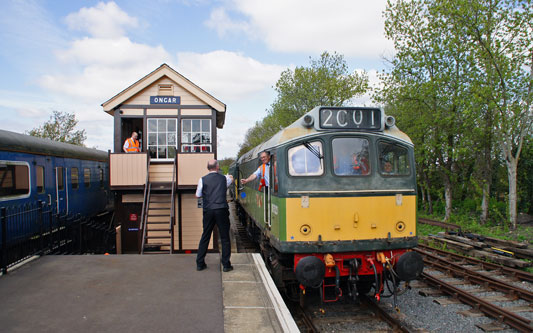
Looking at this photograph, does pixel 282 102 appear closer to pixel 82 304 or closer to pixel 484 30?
pixel 484 30

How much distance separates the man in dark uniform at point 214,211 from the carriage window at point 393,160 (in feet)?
8.71

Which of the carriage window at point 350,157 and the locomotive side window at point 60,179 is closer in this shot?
the carriage window at point 350,157

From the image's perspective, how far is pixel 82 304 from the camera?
4.27 metres

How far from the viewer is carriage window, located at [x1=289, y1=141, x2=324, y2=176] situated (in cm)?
594

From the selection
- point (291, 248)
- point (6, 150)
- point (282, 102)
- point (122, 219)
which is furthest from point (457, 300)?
point (282, 102)

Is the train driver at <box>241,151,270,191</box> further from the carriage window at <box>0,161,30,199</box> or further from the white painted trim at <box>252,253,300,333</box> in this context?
the carriage window at <box>0,161,30,199</box>

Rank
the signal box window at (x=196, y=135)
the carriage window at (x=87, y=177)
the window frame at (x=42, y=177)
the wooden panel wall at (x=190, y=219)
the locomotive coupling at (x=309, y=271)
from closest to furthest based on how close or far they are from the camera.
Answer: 1. the locomotive coupling at (x=309, y=271)
2. the window frame at (x=42, y=177)
3. the signal box window at (x=196, y=135)
4. the wooden panel wall at (x=190, y=219)
5. the carriage window at (x=87, y=177)

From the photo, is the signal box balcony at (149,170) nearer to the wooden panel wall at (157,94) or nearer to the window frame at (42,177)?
the wooden panel wall at (157,94)

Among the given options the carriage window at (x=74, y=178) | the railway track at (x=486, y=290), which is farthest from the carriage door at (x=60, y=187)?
the railway track at (x=486, y=290)

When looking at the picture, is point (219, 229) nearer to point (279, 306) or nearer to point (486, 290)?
point (279, 306)

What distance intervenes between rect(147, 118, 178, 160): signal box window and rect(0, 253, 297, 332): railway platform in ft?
15.4

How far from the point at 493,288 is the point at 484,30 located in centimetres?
1076

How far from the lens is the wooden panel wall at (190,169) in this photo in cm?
1019

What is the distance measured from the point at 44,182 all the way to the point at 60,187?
1109 mm
